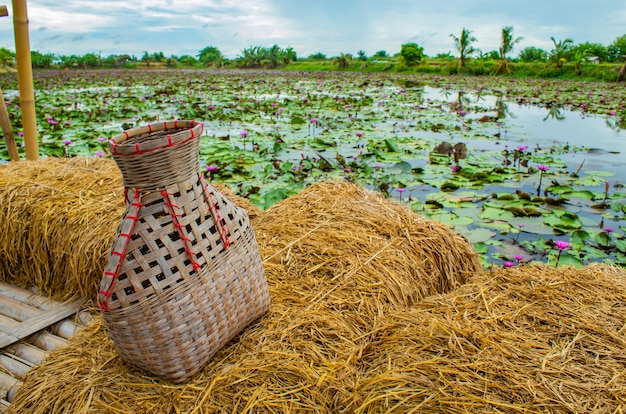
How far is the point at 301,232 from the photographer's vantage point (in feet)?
7.50

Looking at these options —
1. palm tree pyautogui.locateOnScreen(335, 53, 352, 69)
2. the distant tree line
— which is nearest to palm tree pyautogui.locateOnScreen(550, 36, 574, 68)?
the distant tree line

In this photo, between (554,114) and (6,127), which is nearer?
(6,127)

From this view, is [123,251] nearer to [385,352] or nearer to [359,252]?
[385,352]

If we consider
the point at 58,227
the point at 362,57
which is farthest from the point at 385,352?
the point at 362,57

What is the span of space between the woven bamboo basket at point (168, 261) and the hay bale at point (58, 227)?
1.03m

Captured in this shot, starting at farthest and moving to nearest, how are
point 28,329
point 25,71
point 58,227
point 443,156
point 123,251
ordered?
point 443,156
point 25,71
point 58,227
point 28,329
point 123,251

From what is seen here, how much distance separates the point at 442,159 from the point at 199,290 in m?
4.48

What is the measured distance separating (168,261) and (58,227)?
4.97ft

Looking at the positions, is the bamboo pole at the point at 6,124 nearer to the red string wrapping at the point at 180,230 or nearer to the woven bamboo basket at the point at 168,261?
the woven bamboo basket at the point at 168,261

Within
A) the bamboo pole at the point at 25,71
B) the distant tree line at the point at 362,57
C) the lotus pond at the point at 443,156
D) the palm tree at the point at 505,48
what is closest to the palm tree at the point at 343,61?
the distant tree line at the point at 362,57

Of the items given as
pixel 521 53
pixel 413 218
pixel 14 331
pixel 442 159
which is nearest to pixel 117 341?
pixel 14 331

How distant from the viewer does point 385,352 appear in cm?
143

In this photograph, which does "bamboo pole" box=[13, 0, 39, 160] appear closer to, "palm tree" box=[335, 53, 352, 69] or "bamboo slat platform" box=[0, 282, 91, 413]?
"bamboo slat platform" box=[0, 282, 91, 413]

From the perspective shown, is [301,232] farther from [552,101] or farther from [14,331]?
[552,101]
